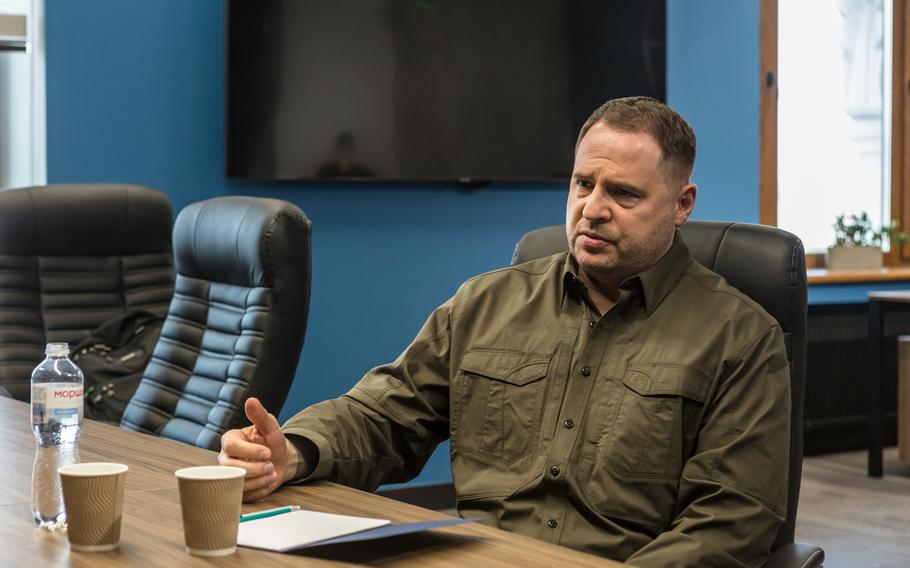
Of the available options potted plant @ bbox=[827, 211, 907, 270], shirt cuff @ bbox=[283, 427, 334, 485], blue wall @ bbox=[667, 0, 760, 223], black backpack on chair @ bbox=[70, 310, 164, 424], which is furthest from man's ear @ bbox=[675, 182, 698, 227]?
potted plant @ bbox=[827, 211, 907, 270]

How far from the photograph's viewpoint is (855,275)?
5.52 m

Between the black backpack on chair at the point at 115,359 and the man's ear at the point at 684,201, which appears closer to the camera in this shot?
the man's ear at the point at 684,201

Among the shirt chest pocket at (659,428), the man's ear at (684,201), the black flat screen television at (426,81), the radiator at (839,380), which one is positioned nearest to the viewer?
the shirt chest pocket at (659,428)

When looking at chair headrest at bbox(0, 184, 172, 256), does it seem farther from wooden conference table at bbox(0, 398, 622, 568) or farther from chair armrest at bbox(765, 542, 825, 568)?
chair armrest at bbox(765, 542, 825, 568)

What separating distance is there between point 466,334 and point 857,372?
4.21m

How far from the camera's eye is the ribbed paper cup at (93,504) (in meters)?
1.20

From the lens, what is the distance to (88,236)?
3447mm

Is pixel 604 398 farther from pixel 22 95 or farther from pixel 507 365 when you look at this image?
pixel 22 95

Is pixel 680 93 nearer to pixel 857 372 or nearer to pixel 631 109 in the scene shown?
pixel 857 372

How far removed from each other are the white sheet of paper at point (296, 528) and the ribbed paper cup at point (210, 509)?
0.04 metres

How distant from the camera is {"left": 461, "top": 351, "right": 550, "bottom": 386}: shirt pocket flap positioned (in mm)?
1874

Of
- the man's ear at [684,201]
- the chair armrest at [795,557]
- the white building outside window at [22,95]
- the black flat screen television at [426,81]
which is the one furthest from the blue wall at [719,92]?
the chair armrest at [795,557]

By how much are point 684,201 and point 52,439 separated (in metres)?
1.09

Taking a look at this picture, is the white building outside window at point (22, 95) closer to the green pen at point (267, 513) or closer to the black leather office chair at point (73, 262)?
the black leather office chair at point (73, 262)
